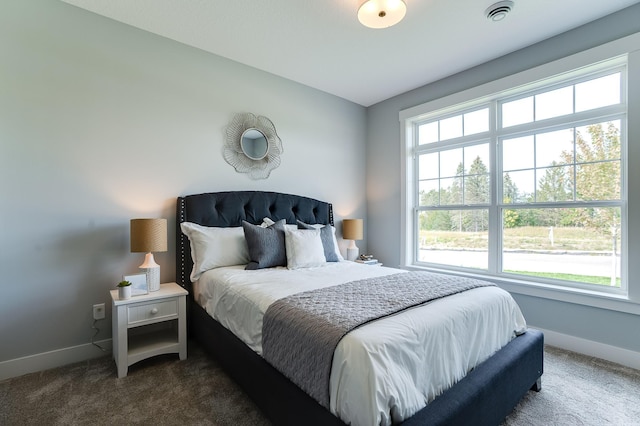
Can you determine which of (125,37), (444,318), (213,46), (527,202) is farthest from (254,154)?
(527,202)

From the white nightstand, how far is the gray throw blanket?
1.06 meters

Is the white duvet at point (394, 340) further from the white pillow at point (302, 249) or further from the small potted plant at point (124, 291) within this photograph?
the small potted plant at point (124, 291)

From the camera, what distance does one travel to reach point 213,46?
2.75 meters

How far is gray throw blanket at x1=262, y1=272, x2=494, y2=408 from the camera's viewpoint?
120 cm

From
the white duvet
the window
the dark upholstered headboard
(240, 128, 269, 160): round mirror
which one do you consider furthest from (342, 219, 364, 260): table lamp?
the white duvet

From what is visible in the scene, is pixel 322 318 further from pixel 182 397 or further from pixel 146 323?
pixel 146 323

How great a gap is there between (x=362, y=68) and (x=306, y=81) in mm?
703

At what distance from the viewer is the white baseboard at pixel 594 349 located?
222cm

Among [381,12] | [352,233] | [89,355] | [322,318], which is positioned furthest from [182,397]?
[381,12]

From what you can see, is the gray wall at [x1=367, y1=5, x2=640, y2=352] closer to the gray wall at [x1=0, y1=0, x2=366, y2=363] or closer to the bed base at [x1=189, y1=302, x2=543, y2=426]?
the bed base at [x1=189, y1=302, x2=543, y2=426]

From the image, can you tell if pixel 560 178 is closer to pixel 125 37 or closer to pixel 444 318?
pixel 444 318

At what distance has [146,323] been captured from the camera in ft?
Result: 6.97

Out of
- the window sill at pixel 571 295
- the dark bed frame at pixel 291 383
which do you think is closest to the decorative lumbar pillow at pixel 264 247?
the dark bed frame at pixel 291 383

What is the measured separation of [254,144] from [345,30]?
140cm
